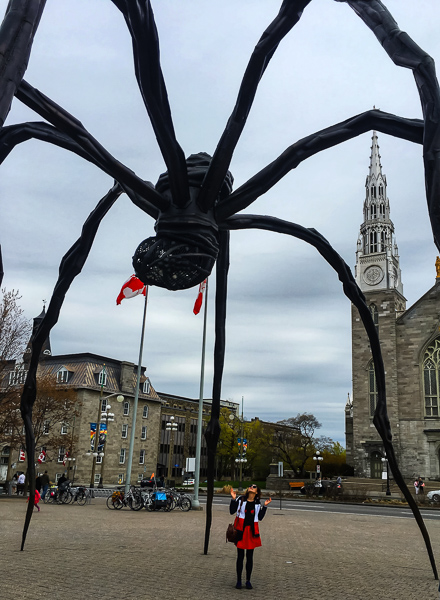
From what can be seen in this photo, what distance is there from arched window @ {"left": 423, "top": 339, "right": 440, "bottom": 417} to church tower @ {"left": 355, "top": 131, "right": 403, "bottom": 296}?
6.73 m

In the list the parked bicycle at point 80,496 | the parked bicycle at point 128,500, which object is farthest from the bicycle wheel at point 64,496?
the parked bicycle at point 128,500

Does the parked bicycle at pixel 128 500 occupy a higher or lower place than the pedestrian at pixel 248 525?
lower

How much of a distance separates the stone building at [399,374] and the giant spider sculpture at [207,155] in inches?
1720

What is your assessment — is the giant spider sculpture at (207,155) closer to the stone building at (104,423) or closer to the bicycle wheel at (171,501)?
the bicycle wheel at (171,501)

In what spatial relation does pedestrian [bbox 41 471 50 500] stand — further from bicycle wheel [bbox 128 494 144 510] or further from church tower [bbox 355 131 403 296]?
church tower [bbox 355 131 403 296]

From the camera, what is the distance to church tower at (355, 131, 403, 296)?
5119 centimetres

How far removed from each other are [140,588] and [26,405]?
2.66m

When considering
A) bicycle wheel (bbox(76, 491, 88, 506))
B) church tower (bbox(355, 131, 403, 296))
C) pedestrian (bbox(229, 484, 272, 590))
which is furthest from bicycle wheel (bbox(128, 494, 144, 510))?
church tower (bbox(355, 131, 403, 296))

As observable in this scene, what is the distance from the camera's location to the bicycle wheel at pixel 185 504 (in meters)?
21.1

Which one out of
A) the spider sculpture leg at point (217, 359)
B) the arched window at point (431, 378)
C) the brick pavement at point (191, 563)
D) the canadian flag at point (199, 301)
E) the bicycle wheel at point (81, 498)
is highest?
the arched window at point (431, 378)

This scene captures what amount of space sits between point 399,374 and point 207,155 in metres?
46.4

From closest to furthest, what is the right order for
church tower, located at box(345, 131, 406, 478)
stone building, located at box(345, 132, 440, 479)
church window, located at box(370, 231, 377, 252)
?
stone building, located at box(345, 132, 440, 479) < church tower, located at box(345, 131, 406, 478) < church window, located at box(370, 231, 377, 252)

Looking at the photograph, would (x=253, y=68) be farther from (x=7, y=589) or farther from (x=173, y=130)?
(x=7, y=589)

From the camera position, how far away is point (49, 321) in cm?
562
